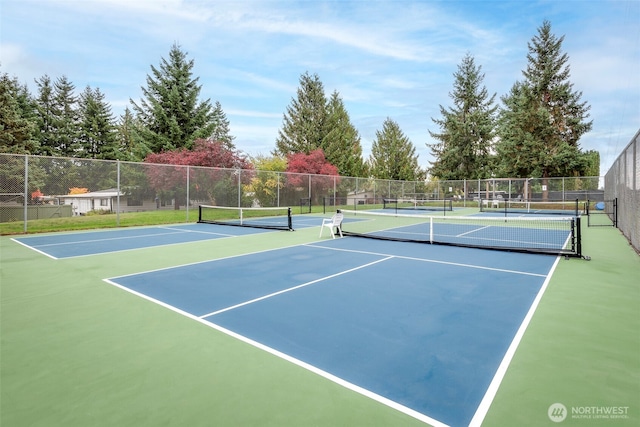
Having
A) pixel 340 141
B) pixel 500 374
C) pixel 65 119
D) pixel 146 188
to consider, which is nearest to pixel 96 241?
pixel 146 188

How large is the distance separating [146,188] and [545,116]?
33.8 metres

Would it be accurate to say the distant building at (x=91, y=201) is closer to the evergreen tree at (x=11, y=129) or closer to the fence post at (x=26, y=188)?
the fence post at (x=26, y=188)

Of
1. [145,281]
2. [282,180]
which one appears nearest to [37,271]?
[145,281]

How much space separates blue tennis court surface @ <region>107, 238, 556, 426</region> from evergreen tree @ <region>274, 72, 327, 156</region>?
35.5 m

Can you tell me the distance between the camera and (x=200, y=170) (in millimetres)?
17531

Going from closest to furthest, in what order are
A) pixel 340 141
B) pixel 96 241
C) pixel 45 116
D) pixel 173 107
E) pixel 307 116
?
pixel 96 241 → pixel 173 107 → pixel 45 116 → pixel 340 141 → pixel 307 116

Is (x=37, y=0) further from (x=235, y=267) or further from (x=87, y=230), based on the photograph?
(x=235, y=267)

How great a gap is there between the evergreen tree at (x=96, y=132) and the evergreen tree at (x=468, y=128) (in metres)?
36.9

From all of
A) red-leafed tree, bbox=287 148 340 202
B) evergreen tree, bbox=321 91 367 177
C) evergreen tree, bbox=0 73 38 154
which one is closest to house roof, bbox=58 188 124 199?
red-leafed tree, bbox=287 148 340 202

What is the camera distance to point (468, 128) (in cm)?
3962

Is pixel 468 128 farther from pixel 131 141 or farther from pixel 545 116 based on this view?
pixel 131 141

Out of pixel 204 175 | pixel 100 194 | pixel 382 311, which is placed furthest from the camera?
pixel 204 175

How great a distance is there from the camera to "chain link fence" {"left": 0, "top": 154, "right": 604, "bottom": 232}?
11.8m

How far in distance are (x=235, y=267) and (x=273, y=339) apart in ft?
11.0
